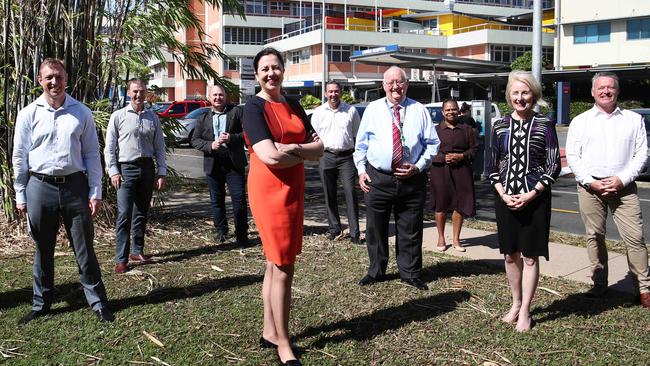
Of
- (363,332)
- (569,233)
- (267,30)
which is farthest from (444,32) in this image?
(363,332)

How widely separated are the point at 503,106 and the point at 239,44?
1246 inches

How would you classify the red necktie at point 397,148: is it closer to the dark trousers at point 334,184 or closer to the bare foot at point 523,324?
the bare foot at point 523,324

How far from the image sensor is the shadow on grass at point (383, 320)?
15.6 feet

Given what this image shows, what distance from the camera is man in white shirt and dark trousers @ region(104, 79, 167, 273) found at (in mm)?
6512

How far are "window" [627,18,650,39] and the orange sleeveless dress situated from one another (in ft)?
156

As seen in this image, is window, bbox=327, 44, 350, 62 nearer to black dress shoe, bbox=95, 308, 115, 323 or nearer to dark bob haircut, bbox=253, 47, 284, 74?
black dress shoe, bbox=95, 308, 115, 323

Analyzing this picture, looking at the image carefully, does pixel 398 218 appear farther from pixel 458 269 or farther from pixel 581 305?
pixel 581 305

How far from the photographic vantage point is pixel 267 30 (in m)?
66.1

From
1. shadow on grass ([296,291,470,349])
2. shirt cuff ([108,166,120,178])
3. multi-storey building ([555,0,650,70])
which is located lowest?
shadow on grass ([296,291,470,349])

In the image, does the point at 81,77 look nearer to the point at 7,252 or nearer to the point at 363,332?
the point at 7,252

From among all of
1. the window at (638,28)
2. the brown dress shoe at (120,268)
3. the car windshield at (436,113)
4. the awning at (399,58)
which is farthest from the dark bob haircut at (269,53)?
the window at (638,28)

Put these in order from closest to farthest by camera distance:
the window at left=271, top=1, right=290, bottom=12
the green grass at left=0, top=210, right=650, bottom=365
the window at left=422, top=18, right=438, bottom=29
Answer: the green grass at left=0, top=210, right=650, bottom=365 → the window at left=422, top=18, right=438, bottom=29 → the window at left=271, top=1, right=290, bottom=12

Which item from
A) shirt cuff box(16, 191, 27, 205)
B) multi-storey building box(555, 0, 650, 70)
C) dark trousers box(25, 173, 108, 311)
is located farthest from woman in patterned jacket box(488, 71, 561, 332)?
multi-storey building box(555, 0, 650, 70)

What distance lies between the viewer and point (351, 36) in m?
55.8
